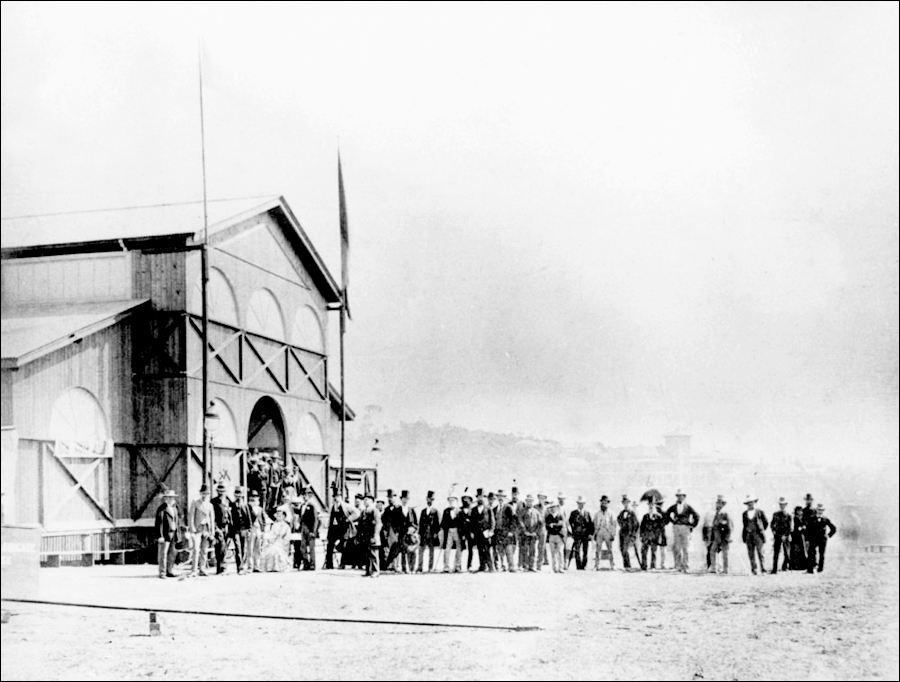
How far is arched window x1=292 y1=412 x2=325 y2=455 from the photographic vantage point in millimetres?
21297

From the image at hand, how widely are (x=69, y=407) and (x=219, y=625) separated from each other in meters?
5.18

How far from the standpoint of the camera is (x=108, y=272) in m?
15.7

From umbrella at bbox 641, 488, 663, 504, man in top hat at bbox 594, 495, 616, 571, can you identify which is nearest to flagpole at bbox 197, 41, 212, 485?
man in top hat at bbox 594, 495, 616, 571

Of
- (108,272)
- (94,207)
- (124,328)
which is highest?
(94,207)

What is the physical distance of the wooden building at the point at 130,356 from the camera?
43.8 ft

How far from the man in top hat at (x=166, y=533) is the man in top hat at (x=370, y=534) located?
3.26 metres

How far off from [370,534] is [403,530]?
2.23ft

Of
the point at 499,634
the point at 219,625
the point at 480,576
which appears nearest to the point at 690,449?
the point at 480,576

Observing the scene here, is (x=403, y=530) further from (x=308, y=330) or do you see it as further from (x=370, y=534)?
(x=308, y=330)

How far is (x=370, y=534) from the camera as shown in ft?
52.7

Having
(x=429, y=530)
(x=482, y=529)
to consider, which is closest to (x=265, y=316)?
(x=429, y=530)

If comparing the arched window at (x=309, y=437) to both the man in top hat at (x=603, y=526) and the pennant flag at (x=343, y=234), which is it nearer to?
the pennant flag at (x=343, y=234)

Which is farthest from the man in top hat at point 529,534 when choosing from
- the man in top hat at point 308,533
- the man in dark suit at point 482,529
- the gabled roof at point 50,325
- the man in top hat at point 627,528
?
the gabled roof at point 50,325

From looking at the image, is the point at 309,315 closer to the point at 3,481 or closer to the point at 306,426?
the point at 306,426
